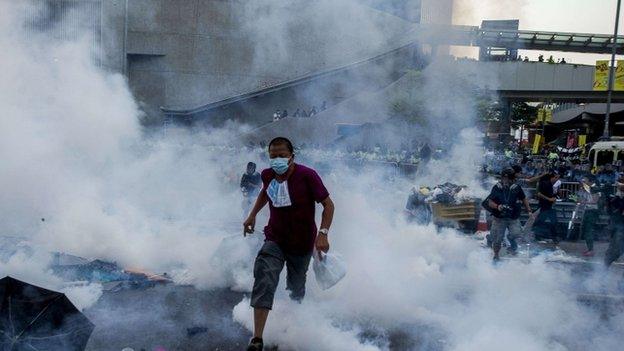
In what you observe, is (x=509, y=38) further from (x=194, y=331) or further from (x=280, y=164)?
(x=194, y=331)

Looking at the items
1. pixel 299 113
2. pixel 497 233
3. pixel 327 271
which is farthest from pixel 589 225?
pixel 299 113

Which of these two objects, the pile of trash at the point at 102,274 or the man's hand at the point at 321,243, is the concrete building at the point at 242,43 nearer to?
the pile of trash at the point at 102,274

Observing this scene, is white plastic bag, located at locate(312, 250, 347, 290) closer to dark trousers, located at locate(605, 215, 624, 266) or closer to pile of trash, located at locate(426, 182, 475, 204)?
dark trousers, located at locate(605, 215, 624, 266)

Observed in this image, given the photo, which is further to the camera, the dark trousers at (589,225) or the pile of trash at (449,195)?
the pile of trash at (449,195)

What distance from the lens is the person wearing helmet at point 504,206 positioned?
693cm

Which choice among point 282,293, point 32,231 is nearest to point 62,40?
point 32,231

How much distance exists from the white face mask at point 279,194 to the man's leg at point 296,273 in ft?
1.12

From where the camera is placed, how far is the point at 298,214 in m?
3.67

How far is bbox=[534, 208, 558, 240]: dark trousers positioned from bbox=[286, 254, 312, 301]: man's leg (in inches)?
238

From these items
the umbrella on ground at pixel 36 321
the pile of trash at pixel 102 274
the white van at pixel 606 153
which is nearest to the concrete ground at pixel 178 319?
the pile of trash at pixel 102 274

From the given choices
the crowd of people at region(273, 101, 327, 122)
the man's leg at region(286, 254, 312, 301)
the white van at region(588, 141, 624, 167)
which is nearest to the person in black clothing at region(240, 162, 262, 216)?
the man's leg at region(286, 254, 312, 301)

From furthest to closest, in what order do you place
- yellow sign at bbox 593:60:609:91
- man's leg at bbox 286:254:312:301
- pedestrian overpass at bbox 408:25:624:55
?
yellow sign at bbox 593:60:609:91 → pedestrian overpass at bbox 408:25:624:55 → man's leg at bbox 286:254:312:301

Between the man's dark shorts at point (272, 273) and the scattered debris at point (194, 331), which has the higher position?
the man's dark shorts at point (272, 273)

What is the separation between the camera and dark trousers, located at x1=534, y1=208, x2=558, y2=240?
8.88 metres
